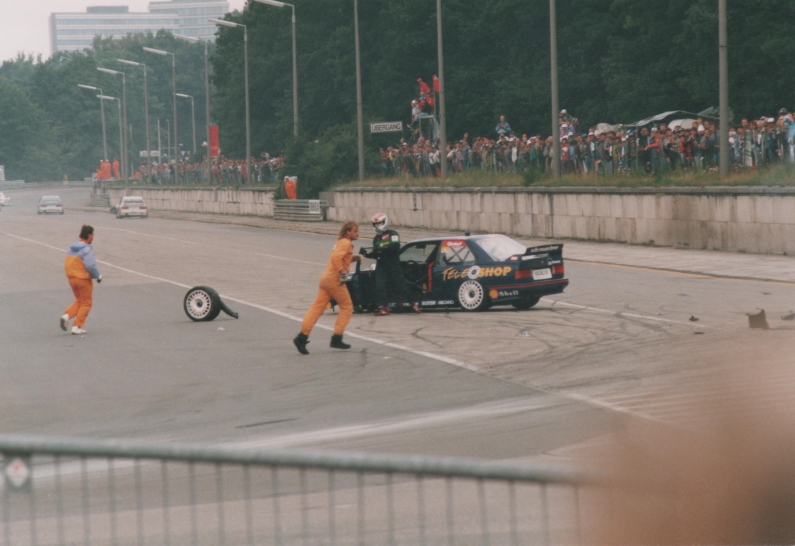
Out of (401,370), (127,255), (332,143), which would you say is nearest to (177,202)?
(332,143)

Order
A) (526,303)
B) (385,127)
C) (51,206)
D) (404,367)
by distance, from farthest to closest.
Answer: (51,206) < (385,127) < (526,303) < (404,367)

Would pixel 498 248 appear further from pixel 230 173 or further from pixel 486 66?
pixel 230 173

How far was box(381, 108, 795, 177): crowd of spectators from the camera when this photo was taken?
28.0 metres

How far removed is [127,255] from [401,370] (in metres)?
25.1

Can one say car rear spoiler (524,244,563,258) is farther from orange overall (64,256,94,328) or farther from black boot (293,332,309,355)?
orange overall (64,256,94,328)

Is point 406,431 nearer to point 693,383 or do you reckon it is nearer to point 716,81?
point 693,383

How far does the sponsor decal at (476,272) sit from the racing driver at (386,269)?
2.34 feet

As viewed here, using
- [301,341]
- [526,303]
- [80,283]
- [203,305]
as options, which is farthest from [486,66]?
[301,341]

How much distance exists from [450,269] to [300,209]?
121 ft

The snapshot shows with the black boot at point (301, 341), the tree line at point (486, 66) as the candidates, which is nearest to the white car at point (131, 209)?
the tree line at point (486, 66)

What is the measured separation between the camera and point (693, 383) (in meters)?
5.01

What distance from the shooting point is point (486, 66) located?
6762 centimetres

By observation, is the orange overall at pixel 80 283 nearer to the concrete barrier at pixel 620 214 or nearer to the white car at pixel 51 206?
the concrete barrier at pixel 620 214

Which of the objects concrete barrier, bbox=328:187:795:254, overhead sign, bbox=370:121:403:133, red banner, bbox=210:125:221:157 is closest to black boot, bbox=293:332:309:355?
concrete barrier, bbox=328:187:795:254
